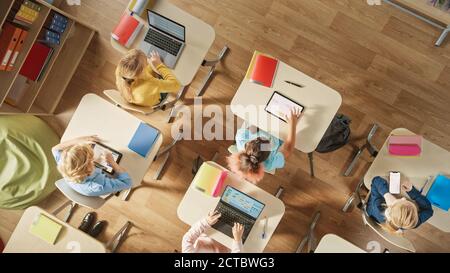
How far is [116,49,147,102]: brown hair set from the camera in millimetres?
2520

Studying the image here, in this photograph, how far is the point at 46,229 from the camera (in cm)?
266

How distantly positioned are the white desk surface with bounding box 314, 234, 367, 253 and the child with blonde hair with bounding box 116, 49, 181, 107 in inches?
58.0

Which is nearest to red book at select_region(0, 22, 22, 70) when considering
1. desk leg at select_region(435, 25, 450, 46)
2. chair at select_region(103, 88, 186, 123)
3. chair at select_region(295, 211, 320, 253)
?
chair at select_region(103, 88, 186, 123)

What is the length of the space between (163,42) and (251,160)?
1.09 meters

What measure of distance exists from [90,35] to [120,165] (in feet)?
4.62

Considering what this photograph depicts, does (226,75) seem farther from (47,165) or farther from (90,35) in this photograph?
(47,165)

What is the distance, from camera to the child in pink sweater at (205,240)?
2.59m

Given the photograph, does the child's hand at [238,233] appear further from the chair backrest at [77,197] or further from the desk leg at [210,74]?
the desk leg at [210,74]

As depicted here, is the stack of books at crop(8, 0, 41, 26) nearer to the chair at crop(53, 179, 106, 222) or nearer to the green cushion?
the green cushion

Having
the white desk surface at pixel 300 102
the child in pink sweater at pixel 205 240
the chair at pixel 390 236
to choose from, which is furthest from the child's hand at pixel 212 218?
the chair at pixel 390 236

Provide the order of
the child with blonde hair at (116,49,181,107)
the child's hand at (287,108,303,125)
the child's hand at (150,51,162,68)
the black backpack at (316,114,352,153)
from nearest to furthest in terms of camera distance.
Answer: the child with blonde hair at (116,49,181,107) → the child's hand at (287,108,303,125) → the child's hand at (150,51,162,68) → the black backpack at (316,114,352,153)

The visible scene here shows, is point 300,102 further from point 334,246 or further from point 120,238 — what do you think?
point 120,238

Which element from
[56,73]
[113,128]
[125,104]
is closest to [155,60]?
[125,104]

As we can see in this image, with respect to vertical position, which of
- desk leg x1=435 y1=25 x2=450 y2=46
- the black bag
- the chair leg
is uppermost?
desk leg x1=435 y1=25 x2=450 y2=46
